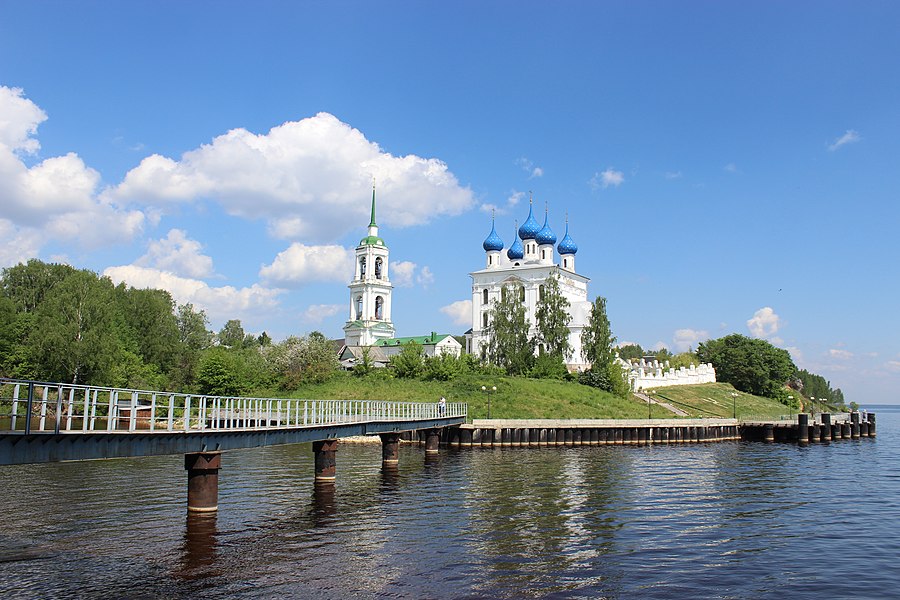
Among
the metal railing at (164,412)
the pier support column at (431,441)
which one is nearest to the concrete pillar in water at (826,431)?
the metal railing at (164,412)

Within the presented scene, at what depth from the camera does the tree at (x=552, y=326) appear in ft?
325

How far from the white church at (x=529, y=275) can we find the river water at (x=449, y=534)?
73.7 m

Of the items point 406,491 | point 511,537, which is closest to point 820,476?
point 406,491

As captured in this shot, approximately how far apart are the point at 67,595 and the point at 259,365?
76.0 metres

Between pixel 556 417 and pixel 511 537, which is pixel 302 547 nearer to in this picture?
pixel 511 537

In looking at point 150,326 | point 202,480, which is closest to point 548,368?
point 150,326

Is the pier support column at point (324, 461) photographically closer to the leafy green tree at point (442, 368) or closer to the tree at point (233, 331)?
the leafy green tree at point (442, 368)

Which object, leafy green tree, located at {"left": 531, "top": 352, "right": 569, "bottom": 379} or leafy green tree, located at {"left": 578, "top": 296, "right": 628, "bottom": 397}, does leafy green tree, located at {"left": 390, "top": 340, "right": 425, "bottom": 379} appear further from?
leafy green tree, located at {"left": 578, "top": 296, "right": 628, "bottom": 397}

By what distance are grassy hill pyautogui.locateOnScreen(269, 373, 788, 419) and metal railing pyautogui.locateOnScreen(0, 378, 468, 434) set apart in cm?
713

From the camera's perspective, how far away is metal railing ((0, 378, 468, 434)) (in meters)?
21.1

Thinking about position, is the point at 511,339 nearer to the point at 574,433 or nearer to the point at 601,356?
the point at 601,356

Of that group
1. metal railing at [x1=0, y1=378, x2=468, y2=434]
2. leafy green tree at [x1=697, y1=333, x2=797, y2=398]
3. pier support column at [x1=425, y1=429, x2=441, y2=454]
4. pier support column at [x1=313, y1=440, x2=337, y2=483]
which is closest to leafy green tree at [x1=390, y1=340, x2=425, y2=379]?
metal railing at [x1=0, y1=378, x2=468, y2=434]

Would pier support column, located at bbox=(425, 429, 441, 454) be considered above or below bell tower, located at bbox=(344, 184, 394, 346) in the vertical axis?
below

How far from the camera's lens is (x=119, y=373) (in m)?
76.1
